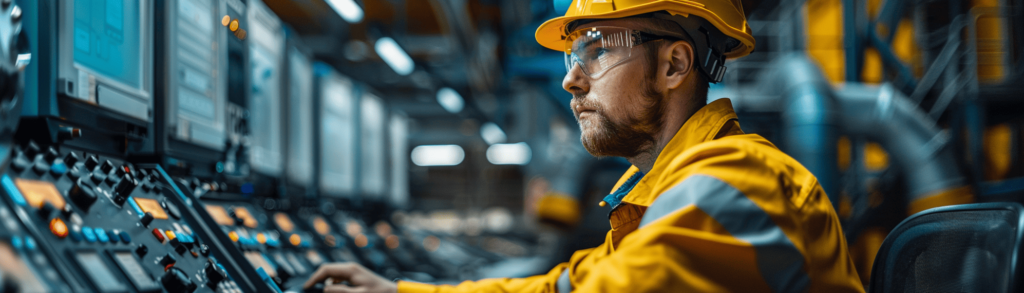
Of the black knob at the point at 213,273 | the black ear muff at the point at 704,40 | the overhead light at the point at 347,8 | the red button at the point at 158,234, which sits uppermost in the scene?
the overhead light at the point at 347,8

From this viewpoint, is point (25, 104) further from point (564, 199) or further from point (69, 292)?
point (564, 199)

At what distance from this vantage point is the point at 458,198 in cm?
1822

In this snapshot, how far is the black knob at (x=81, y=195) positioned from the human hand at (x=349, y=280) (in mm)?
564

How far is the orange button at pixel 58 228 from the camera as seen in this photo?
126cm

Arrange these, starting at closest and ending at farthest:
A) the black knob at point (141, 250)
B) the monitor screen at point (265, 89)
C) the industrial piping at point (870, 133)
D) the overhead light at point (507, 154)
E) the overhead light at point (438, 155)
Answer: the black knob at point (141, 250) → the monitor screen at point (265, 89) → the industrial piping at point (870, 133) → the overhead light at point (507, 154) → the overhead light at point (438, 155)

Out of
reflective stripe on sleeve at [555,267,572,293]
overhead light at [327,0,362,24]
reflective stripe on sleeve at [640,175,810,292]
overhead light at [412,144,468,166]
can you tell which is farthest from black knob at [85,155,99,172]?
overhead light at [412,144,468,166]

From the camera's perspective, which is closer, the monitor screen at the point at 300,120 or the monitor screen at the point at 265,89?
the monitor screen at the point at 265,89

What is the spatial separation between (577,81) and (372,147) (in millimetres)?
3968

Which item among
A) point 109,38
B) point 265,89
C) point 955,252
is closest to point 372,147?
point 265,89

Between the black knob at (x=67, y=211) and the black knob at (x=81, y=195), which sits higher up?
the black knob at (x=81, y=195)

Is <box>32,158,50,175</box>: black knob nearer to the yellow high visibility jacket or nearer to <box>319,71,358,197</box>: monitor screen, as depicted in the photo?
the yellow high visibility jacket

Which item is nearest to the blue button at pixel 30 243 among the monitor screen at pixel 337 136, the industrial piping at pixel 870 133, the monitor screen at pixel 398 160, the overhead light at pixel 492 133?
the monitor screen at pixel 337 136

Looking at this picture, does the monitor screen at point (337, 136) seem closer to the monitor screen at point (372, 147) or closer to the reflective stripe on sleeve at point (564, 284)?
the monitor screen at point (372, 147)

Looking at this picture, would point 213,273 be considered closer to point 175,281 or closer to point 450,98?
point 175,281
